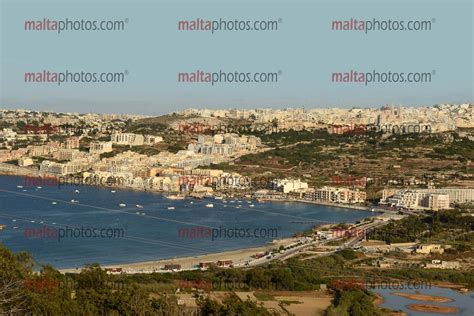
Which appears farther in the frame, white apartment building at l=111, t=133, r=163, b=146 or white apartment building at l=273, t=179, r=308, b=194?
white apartment building at l=111, t=133, r=163, b=146

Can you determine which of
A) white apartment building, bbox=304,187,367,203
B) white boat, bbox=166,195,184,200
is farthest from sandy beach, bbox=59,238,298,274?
white boat, bbox=166,195,184,200

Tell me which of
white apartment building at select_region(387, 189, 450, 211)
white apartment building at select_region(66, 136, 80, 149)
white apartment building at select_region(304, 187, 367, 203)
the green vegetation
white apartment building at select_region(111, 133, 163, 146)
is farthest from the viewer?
white apartment building at select_region(111, 133, 163, 146)

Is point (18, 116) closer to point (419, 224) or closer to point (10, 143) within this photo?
point (10, 143)

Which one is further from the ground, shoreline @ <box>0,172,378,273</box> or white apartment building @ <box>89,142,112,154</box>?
white apartment building @ <box>89,142,112,154</box>

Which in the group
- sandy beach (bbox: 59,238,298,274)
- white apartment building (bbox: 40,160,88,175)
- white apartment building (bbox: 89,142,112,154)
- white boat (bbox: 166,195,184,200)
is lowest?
sandy beach (bbox: 59,238,298,274)

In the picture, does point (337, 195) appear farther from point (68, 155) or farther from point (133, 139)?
point (133, 139)

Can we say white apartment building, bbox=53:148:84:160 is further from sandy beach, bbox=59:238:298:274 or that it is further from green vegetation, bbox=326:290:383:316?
green vegetation, bbox=326:290:383:316

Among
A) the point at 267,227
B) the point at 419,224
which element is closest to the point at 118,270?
the point at 267,227

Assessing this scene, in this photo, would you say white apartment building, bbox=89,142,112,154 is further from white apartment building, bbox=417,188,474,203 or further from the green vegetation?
the green vegetation

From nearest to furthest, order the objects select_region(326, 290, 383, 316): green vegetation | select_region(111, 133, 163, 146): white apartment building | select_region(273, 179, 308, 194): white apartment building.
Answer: select_region(326, 290, 383, 316): green vegetation, select_region(273, 179, 308, 194): white apartment building, select_region(111, 133, 163, 146): white apartment building
